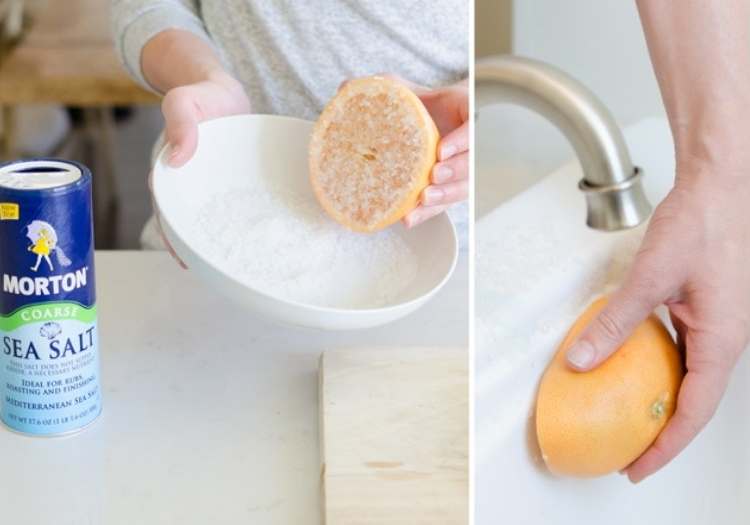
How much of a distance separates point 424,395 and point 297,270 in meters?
0.14

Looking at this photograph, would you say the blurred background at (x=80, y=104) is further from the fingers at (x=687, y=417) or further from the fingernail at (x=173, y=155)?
the fingers at (x=687, y=417)

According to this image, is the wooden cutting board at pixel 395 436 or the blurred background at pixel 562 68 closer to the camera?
the wooden cutting board at pixel 395 436

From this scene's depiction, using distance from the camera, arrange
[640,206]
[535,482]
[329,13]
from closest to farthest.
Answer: [535,482] → [640,206] → [329,13]

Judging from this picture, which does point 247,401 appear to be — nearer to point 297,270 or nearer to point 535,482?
point 297,270

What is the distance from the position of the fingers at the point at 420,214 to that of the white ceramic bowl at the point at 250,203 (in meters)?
0.02

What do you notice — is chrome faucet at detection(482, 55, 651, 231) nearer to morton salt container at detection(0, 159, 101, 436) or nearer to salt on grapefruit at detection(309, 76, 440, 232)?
salt on grapefruit at detection(309, 76, 440, 232)

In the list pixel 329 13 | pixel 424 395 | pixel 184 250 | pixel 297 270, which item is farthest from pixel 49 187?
pixel 329 13

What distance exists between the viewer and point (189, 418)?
0.86 meters

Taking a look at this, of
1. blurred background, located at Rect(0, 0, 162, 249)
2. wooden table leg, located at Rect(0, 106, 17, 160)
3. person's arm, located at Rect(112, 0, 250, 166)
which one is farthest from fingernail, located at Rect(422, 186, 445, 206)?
wooden table leg, located at Rect(0, 106, 17, 160)

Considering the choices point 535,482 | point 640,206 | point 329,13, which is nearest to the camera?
point 535,482

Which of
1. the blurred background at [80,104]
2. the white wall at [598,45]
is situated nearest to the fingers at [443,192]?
the white wall at [598,45]

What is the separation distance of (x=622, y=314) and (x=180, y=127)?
410mm

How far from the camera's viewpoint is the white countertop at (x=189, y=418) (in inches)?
30.0

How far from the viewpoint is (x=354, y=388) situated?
2.82 ft
